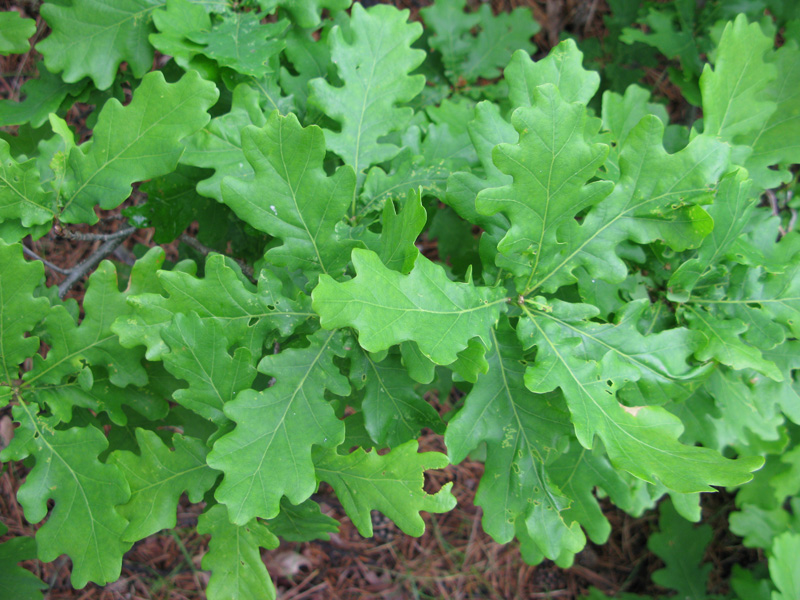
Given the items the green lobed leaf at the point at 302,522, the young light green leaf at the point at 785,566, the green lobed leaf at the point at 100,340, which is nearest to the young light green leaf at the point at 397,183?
the green lobed leaf at the point at 100,340

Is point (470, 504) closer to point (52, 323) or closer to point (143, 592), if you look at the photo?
point (143, 592)

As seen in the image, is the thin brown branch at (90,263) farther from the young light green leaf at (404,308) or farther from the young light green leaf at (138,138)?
the young light green leaf at (404,308)

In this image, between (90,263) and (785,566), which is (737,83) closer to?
(785,566)

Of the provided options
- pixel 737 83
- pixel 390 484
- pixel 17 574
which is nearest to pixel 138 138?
pixel 390 484

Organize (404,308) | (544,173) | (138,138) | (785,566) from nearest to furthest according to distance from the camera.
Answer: (404,308) < (544,173) < (138,138) < (785,566)

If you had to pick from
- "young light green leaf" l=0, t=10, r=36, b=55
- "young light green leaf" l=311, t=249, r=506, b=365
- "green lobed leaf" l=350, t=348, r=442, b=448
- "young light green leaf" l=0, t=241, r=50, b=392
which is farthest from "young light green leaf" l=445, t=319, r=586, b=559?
"young light green leaf" l=0, t=10, r=36, b=55

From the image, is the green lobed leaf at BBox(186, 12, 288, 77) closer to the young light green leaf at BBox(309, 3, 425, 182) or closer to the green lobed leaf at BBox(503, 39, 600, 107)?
the young light green leaf at BBox(309, 3, 425, 182)
